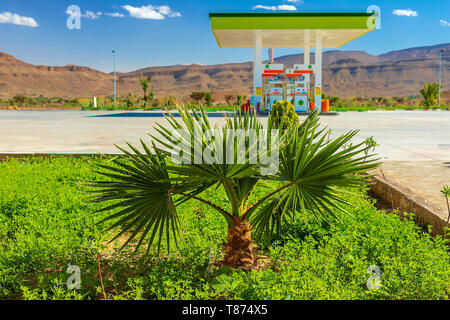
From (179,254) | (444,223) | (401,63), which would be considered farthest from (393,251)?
(401,63)

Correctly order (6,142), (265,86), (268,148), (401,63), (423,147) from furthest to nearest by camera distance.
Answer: (401,63) < (265,86) < (6,142) < (423,147) < (268,148)

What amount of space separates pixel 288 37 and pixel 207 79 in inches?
4455

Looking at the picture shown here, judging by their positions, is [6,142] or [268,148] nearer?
[268,148]

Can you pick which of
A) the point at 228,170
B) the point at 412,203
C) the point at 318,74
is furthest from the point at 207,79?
the point at 228,170

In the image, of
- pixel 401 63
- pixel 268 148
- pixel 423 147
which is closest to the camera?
pixel 268 148

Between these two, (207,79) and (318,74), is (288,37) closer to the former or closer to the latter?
(318,74)

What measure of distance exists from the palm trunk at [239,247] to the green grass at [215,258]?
12 centimetres

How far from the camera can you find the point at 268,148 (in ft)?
9.66

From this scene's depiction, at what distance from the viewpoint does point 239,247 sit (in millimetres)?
3354

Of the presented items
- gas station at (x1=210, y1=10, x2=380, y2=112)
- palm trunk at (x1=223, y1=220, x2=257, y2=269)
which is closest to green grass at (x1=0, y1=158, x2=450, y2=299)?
palm trunk at (x1=223, y1=220, x2=257, y2=269)

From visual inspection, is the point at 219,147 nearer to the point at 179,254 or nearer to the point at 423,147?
the point at 179,254

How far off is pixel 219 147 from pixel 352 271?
134 cm

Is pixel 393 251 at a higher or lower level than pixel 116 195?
lower

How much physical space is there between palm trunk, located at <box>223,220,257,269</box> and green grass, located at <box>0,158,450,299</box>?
116 mm
